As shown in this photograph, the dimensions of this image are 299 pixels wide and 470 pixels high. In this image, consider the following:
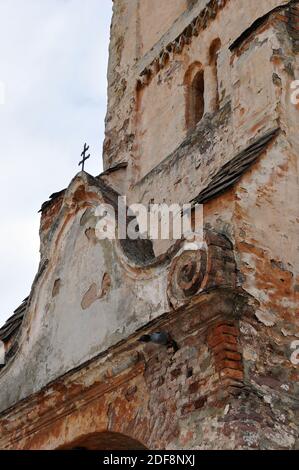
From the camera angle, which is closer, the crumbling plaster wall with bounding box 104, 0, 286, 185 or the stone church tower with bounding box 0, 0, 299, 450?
the stone church tower with bounding box 0, 0, 299, 450

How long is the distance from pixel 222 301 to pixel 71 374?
1925mm

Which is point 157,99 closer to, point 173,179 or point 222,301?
point 173,179

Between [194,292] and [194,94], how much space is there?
4790mm

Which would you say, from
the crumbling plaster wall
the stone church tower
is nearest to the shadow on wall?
the stone church tower

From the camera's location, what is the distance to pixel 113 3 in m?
14.7

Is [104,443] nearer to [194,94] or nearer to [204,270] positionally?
[204,270]

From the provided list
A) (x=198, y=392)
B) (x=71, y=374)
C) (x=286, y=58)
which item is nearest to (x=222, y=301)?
(x=198, y=392)

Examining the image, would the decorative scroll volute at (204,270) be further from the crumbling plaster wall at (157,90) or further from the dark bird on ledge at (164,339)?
the crumbling plaster wall at (157,90)

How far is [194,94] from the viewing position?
38.7ft

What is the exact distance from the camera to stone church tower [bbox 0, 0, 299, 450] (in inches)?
282

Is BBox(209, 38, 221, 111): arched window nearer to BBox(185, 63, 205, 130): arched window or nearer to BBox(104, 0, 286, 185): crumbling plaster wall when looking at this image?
BBox(104, 0, 286, 185): crumbling plaster wall

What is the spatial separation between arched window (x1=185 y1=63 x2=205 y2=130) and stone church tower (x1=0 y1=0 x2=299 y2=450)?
0.02 metres

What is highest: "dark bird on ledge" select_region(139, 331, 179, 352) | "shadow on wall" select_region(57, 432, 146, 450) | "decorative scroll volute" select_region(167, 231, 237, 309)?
"decorative scroll volute" select_region(167, 231, 237, 309)

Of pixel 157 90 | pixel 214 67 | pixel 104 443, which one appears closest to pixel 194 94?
pixel 214 67
